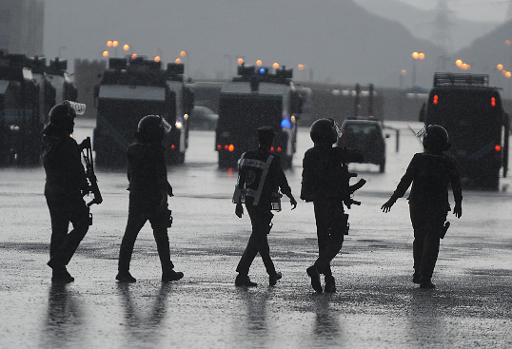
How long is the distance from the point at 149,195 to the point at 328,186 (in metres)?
1.68

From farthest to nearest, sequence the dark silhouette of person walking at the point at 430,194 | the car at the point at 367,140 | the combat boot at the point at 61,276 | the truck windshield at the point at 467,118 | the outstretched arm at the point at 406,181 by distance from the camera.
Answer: the car at the point at 367,140 → the truck windshield at the point at 467,118 → the outstretched arm at the point at 406,181 → the dark silhouette of person walking at the point at 430,194 → the combat boot at the point at 61,276

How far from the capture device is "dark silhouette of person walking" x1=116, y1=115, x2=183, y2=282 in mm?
13875

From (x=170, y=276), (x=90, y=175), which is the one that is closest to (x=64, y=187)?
(x=90, y=175)

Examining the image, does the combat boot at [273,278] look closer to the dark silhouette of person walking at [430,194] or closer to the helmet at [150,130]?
the dark silhouette of person walking at [430,194]

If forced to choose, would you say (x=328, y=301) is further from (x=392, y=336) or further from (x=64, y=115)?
(x=64, y=115)

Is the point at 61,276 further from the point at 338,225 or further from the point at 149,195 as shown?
the point at 338,225

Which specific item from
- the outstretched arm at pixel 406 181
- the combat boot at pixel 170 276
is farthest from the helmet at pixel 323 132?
the combat boot at pixel 170 276

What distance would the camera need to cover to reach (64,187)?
1368cm

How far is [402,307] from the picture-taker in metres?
12.3

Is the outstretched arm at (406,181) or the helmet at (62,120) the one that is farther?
the outstretched arm at (406,181)

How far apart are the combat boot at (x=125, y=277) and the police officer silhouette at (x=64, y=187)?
Result: 0.42 meters

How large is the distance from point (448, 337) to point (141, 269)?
16.6 ft

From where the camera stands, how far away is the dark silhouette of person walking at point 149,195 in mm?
13875

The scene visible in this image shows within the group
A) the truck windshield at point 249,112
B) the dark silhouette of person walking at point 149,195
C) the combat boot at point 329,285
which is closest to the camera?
the combat boot at point 329,285
